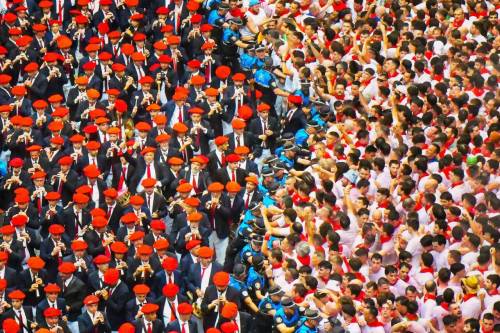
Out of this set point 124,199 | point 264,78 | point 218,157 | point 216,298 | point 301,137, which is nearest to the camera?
point 216,298

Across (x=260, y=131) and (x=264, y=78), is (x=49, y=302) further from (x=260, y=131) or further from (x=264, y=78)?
(x=264, y=78)

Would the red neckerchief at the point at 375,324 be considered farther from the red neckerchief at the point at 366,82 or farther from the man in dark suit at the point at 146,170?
the red neckerchief at the point at 366,82

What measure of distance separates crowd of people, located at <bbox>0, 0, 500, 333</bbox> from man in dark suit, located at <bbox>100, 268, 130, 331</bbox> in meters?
0.03

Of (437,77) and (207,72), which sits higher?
(437,77)

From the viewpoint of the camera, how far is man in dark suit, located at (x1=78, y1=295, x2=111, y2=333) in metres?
21.8

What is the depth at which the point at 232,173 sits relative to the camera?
2441 centimetres

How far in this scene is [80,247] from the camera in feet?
74.2

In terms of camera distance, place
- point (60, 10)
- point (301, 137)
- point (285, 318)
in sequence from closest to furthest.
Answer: point (285, 318)
point (301, 137)
point (60, 10)

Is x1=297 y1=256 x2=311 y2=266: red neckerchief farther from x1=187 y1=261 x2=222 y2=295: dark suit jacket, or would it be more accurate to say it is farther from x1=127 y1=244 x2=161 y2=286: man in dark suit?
x1=127 y1=244 x2=161 y2=286: man in dark suit

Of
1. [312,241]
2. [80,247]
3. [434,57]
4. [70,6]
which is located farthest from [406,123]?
[70,6]

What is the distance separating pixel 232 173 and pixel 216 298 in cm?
322

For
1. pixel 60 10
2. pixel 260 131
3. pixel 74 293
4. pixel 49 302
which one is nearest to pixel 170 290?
Answer: pixel 74 293

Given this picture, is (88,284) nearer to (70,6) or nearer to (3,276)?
(3,276)

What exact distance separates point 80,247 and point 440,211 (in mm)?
5659
